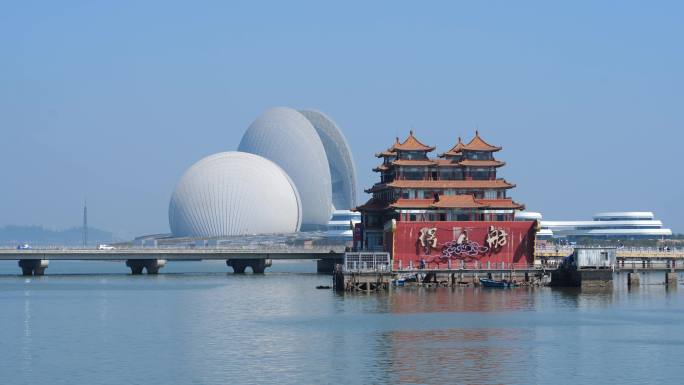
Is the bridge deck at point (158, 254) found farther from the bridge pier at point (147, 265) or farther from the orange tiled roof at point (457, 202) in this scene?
the orange tiled roof at point (457, 202)

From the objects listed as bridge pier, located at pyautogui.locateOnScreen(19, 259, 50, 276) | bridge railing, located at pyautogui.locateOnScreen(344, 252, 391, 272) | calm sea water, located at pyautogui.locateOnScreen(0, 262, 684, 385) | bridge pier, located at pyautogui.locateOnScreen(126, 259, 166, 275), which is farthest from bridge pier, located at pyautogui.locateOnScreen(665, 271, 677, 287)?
bridge pier, located at pyautogui.locateOnScreen(19, 259, 50, 276)

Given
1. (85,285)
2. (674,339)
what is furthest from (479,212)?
(674,339)

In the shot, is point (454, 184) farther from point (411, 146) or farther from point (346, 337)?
point (346, 337)

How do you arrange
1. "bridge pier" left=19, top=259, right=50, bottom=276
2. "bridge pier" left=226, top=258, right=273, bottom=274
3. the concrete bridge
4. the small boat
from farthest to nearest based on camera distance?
"bridge pier" left=226, top=258, right=273, bottom=274 < "bridge pier" left=19, top=259, right=50, bottom=276 < the concrete bridge < the small boat

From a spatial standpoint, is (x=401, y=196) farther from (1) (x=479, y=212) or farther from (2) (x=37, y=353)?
(2) (x=37, y=353)

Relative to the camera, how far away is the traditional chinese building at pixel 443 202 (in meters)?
116

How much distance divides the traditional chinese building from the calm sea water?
7.79 metres

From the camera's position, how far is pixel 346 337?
70.5 metres

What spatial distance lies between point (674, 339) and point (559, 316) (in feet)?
44.4

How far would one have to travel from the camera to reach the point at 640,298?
102062 mm

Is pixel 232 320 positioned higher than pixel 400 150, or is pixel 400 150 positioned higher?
pixel 400 150

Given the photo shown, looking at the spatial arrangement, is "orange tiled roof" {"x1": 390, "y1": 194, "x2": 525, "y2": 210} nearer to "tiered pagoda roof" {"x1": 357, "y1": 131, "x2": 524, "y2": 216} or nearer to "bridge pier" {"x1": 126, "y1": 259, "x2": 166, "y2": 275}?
"tiered pagoda roof" {"x1": 357, "y1": 131, "x2": 524, "y2": 216}

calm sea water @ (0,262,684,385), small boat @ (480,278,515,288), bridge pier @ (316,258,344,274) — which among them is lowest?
calm sea water @ (0,262,684,385)

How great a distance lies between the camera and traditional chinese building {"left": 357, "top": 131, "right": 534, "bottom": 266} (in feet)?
382
